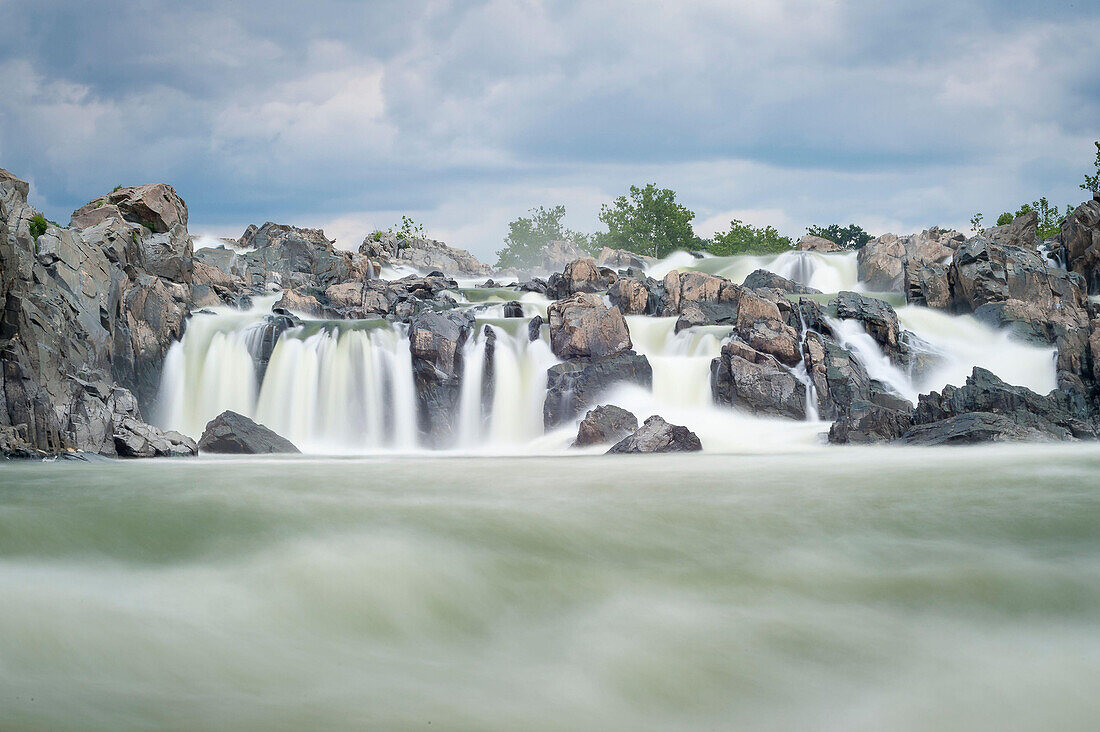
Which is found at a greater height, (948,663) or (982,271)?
(982,271)

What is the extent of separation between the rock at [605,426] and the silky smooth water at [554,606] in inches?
316

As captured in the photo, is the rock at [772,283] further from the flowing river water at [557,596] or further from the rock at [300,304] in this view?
the flowing river water at [557,596]

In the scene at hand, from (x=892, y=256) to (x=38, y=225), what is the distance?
117 feet

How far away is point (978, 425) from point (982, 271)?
14233 mm

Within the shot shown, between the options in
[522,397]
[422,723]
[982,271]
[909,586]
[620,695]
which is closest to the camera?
[422,723]

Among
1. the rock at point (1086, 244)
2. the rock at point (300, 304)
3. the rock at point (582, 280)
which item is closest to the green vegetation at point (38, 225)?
the rock at point (300, 304)

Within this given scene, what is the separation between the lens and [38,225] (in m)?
20.4

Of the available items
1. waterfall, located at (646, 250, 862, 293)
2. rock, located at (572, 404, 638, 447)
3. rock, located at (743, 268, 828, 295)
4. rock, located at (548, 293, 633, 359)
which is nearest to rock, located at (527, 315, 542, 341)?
rock, located at (548, 293, 633, 359)

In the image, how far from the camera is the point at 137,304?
23312 millimetres

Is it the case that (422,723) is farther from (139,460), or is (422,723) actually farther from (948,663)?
(139,460)

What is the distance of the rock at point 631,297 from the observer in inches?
1094

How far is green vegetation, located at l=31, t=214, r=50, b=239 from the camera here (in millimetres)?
20219

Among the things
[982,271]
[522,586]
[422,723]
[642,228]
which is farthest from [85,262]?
[642,228]

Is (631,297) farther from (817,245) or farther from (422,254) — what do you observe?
(422,254)
